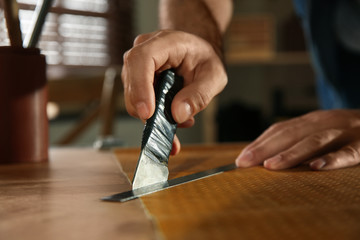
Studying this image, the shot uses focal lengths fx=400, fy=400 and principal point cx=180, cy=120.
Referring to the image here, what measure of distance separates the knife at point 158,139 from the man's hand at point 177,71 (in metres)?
0.01

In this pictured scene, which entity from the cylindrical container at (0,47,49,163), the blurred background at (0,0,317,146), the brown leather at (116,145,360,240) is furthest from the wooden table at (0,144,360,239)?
the blurred background at (0,0,317,146)

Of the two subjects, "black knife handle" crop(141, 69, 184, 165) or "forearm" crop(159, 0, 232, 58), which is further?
"forearm" crop(159, 0, 232, 58)

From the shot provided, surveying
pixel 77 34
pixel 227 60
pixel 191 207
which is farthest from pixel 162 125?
pixel 77 34

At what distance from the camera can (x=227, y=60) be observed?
2.62 metres

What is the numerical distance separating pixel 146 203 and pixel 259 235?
0.42ft

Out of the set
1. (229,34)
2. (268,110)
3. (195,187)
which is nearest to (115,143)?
(195,187)

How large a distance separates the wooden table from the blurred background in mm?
1952

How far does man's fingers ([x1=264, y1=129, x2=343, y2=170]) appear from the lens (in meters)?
0.58

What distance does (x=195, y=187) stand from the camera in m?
0.45

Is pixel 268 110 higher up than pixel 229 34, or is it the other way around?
pixel 229 34

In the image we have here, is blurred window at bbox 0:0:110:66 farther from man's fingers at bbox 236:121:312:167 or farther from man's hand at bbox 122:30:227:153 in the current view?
man's fingers at bbox 236:121:312:167

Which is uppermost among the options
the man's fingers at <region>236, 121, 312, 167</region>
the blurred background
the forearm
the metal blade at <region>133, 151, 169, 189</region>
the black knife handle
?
the forearm

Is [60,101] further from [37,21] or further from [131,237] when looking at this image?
[131,237]

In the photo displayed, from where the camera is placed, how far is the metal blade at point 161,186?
1.31ft
